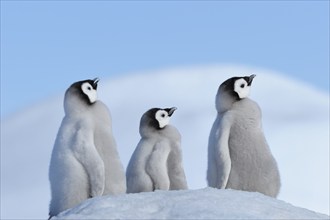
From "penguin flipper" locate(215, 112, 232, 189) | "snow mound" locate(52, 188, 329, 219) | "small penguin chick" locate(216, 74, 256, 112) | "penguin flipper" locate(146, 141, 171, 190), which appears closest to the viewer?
"snow mound" locate(52, 188, 329, 219)

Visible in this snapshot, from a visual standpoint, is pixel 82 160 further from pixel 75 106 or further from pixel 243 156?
pixel 243 156

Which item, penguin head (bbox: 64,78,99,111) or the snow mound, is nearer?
the snow mound

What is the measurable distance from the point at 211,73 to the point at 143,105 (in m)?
3.66

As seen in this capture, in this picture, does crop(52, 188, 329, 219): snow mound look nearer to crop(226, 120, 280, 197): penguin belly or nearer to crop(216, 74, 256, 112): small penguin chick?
crop(226, 120, 280, 197): penguin belly

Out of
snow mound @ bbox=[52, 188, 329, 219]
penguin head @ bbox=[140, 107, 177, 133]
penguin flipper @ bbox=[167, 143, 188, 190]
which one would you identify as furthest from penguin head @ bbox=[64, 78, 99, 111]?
snow mound @ bbox=[52, 188, 329, 219]

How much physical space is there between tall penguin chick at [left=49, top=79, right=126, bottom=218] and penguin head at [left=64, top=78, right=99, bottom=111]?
1cm

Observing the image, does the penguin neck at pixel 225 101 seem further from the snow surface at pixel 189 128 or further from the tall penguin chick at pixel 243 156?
the snow surface at pixel 189 128

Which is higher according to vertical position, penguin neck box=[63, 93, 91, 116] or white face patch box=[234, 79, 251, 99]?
white face patch box=[234, 79, 251, 99]

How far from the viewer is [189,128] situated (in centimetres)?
3578

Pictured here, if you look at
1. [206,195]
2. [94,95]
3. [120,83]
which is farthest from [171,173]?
[120,83]

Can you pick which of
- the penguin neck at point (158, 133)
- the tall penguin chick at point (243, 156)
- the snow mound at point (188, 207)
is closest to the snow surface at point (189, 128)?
the penguin neck at point (158, 133)

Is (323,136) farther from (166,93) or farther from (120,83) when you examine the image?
(120,83)

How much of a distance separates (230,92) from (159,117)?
0.80 m

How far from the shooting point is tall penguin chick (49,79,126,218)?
30.3 ft
